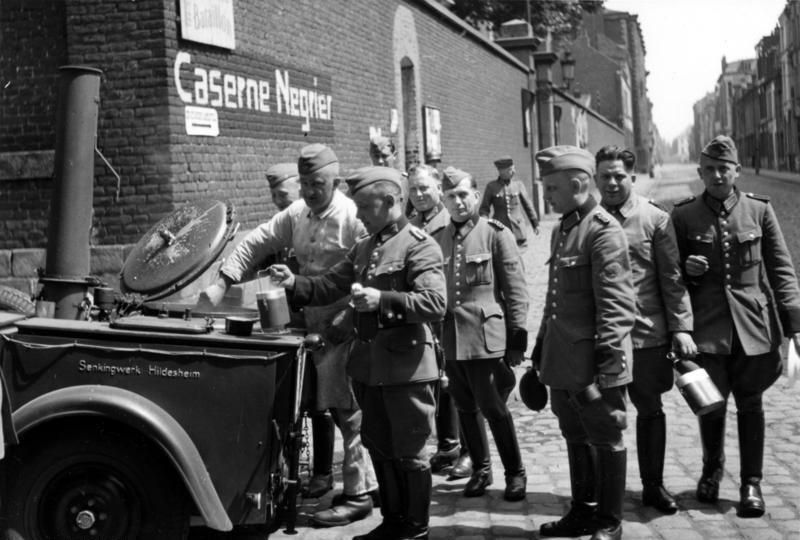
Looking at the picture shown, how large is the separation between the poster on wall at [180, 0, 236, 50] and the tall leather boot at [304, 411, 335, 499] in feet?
16.6

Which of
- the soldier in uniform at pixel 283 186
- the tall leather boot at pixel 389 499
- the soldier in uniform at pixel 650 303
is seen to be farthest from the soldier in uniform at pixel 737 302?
the soldier in uniform at pixel 283 186

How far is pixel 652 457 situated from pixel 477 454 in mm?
960

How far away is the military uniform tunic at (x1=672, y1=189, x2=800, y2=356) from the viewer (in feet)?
16.6

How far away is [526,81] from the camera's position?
96.6ft

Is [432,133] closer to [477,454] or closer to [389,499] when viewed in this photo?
[477,454]

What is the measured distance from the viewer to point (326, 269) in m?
5.54

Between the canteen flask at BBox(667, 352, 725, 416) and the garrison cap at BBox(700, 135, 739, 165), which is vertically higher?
the garrison cap at BBox(700, 135, 739, 165)

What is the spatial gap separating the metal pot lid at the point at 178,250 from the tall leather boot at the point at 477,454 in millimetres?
1753

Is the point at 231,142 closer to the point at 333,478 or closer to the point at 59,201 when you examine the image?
the point at 59,201

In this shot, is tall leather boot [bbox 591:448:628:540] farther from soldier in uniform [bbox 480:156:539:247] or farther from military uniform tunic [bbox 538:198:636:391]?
soldier in uniform [bbox 480:156:539:247]

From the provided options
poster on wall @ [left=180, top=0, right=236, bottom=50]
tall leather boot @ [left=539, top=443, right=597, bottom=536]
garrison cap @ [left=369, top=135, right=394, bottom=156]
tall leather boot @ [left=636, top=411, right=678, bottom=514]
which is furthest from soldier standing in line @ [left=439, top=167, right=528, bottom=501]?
poster on wall @ [left=180, top=0, right=236, bottom=50]

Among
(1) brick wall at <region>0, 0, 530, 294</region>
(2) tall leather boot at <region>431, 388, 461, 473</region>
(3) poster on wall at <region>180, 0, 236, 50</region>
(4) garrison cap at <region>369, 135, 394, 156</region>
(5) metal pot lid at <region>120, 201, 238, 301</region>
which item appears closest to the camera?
(5) metal pot lid at <region>120, 201, 238, 301</region>

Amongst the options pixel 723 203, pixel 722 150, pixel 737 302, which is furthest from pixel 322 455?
pixel 722 150

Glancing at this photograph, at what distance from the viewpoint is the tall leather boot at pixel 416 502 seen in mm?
4500
